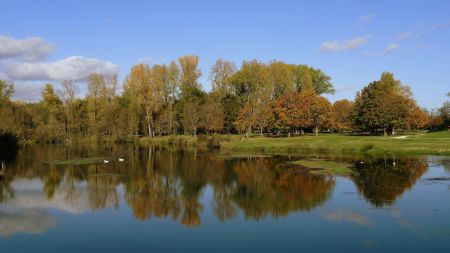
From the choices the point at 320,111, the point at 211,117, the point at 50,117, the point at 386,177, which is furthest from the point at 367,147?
the point at 50,117

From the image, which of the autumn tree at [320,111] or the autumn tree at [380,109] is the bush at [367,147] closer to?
the autumn tree at [380,109]

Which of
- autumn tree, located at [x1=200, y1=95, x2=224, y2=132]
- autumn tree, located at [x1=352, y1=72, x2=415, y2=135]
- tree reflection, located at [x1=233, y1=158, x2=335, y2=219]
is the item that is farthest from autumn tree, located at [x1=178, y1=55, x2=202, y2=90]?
tree reflection, located at [x1=233, y1=158, x2=335, y2=219]

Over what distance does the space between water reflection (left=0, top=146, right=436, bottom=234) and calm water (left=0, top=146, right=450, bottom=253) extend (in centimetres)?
8

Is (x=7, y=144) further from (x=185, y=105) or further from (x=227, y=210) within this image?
(x=227, y=210)

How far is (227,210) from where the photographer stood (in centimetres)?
2291

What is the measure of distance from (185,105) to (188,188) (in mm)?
58510

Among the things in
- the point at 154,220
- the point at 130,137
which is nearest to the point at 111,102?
the point at 130,137

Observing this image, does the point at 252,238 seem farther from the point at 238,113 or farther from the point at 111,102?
the point at 111,102

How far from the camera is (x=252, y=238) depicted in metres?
17.5

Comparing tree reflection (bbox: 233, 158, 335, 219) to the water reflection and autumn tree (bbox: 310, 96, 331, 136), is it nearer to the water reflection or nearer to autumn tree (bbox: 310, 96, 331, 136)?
the water reflection

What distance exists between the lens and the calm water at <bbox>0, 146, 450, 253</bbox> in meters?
16.8

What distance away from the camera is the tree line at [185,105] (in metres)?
82.5

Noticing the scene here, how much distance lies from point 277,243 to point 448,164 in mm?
29421

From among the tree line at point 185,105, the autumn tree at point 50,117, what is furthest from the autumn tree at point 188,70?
the autumn tree at point 50,117
